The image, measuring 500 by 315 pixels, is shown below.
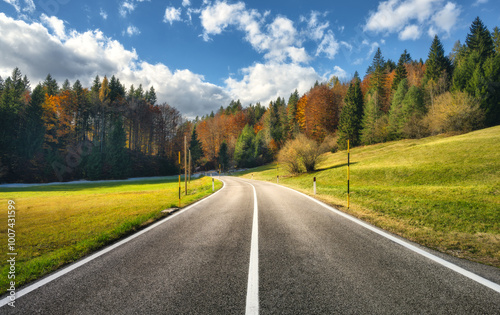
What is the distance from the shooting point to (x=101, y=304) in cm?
233

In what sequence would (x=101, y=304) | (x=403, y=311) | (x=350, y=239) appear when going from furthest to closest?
(x=350, y=239) → (x=101, y=304) → (x=403, y=311)

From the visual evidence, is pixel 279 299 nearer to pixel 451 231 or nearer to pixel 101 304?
pixel 101 304

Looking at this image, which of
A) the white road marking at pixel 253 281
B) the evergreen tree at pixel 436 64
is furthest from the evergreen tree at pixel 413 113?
the white road marking at pixel 253 281

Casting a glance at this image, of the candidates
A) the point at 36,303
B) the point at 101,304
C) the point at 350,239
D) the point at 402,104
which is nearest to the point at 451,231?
the point at 350,239

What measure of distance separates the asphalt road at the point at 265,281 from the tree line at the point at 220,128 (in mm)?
25342

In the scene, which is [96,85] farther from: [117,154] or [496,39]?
[496,39]

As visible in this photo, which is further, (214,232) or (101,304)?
(214,232)

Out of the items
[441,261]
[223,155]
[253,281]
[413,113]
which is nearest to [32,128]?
[223,155]

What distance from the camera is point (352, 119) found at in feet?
165

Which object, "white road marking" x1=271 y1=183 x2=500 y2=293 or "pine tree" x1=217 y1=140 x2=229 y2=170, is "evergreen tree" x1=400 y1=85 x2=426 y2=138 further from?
"pine tree" x1=217 y1=140 x2=229 y2=170

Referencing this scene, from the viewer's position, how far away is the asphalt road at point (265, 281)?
2.24 metres

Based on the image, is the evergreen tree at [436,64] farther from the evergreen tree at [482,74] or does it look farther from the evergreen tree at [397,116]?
the evergreen tree at [397,116]

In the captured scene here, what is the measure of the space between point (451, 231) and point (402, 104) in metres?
48.2

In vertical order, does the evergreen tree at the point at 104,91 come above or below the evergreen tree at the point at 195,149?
above
